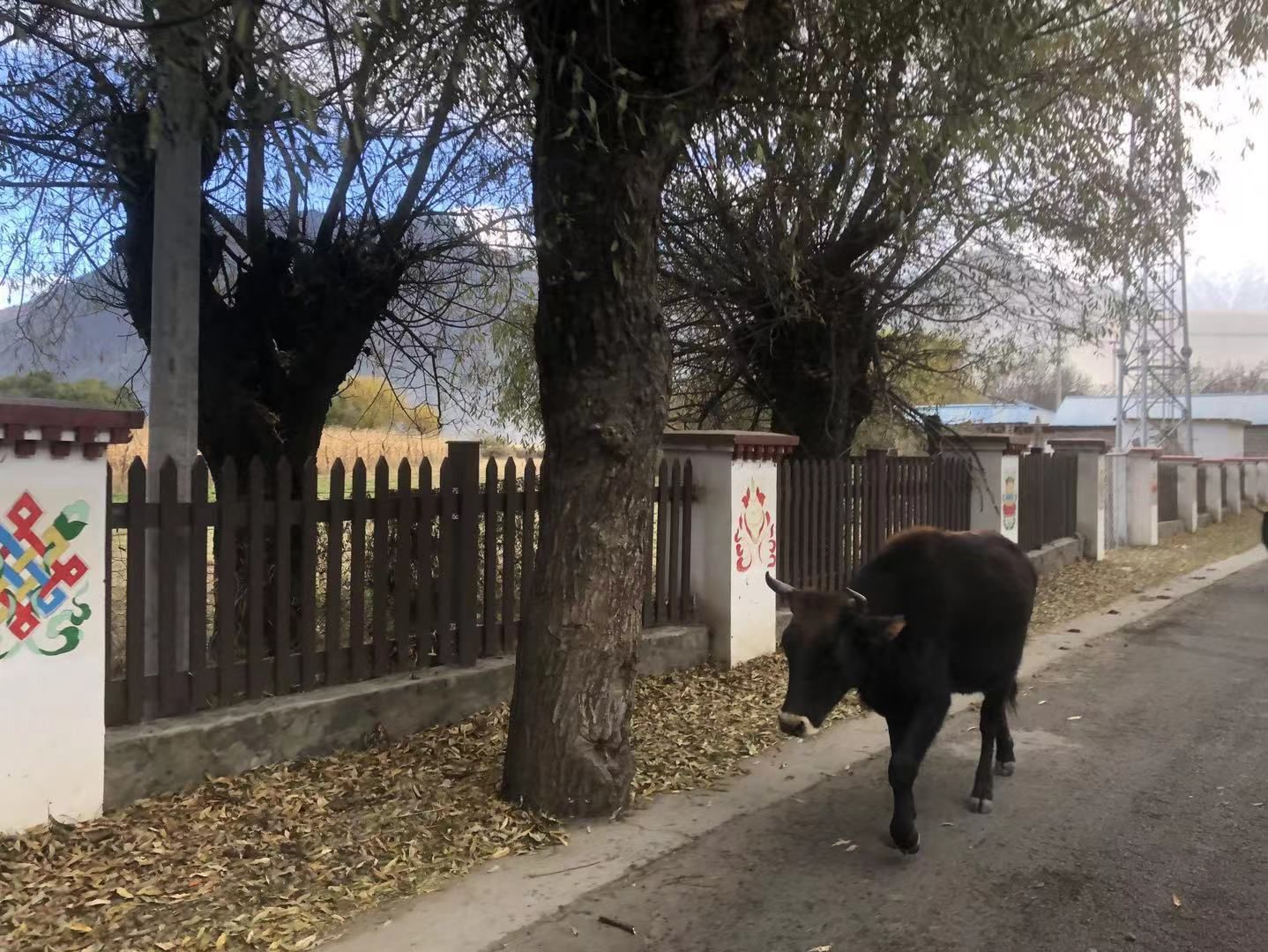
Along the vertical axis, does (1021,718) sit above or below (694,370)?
below

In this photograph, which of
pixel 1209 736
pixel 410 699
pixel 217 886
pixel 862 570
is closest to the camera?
pixel 217 886

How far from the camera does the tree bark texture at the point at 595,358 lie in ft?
14.8

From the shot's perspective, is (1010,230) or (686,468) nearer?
(686,468)

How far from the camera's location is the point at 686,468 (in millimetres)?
7789

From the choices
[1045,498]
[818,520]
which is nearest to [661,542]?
[818,520]

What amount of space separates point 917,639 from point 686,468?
345 cm

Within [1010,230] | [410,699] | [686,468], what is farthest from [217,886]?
[1010,230]

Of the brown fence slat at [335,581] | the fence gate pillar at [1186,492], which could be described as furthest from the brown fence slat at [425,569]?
the fence gate pillar at [1186,492]

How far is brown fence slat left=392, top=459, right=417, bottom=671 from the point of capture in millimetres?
5770

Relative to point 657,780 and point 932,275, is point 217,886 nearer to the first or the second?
point 657,780

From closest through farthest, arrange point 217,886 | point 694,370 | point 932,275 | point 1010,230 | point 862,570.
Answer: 1. point 217,886
2. point 862,570
3. point 1010,230
4. point 932,275
5. point 694,370

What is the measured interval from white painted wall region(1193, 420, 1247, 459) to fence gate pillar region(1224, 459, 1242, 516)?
518 inches

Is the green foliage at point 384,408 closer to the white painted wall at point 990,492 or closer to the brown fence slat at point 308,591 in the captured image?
the brown fence slat at point 308,591

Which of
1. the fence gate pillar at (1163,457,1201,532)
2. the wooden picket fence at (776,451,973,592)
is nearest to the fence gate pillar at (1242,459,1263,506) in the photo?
the fence gate pillar at (1163,457,1201,532)
